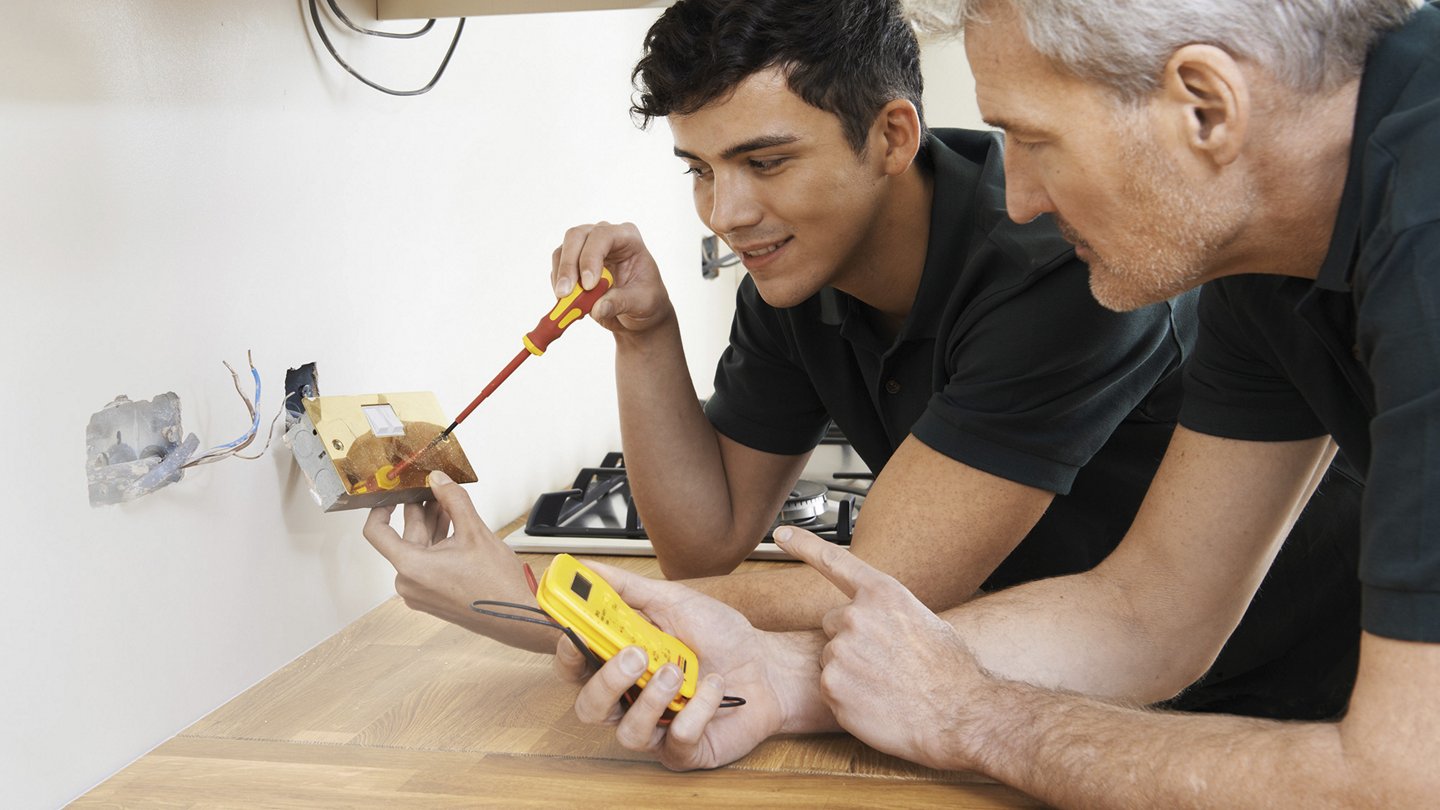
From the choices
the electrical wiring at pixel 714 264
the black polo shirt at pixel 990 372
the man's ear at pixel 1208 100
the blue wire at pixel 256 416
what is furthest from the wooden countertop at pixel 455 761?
the electrical wiring at pixel 714 264

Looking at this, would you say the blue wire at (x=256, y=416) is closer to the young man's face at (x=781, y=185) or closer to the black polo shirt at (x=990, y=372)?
the young man's face at (x=781, y=185)

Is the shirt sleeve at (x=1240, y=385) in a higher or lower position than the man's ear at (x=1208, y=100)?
lower

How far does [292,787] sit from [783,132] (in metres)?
0.77

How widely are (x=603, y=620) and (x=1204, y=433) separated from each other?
563 millimetres

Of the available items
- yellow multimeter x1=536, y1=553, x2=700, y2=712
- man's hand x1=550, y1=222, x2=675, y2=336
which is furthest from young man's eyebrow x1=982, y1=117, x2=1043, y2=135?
man's hand x1=550, y1=222, x2=675, y2=336

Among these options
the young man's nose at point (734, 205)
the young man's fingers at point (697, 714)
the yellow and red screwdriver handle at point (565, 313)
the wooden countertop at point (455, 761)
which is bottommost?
the wooden countertop at point (455, 761)

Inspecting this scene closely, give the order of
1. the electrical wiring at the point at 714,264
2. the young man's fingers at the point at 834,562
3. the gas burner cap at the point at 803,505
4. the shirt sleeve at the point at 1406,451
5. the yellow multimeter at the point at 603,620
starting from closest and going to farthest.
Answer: the shirt sleeve at the point at 1406,451
the yellow multimeter at the point at 603,620
the young man's fingers at the point at 834,562
the gas burner cap at the point at 803,505
the electrical wiring at the point at 714,264

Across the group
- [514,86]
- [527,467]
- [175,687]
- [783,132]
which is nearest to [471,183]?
[514,86]

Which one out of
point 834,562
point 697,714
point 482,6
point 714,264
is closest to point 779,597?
point 834,562

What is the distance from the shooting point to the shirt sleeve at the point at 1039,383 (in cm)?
115

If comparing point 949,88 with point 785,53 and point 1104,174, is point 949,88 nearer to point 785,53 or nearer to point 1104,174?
point 785,53

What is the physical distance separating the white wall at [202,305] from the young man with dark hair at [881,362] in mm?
186

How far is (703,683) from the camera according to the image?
0.92 m

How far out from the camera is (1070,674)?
3.44 feet
